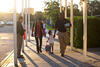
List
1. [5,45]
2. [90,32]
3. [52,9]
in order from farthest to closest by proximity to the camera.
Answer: [52,9] < [5,45] < [90,32]

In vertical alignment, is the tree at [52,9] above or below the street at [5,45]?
above

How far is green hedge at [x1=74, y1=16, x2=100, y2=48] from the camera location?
35.9 ft

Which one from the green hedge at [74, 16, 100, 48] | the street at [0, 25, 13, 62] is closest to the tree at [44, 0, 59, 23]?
the street at [0, 25, 13, 62]

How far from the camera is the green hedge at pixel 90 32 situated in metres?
10.9

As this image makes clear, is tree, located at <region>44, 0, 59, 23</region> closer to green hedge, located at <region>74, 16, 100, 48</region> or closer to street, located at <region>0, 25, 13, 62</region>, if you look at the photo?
street, located at <region>0, 25, 13, 62</region>

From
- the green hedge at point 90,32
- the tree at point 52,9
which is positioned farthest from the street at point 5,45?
the tree at point 52,9

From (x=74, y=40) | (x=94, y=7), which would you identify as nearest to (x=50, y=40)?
(x=74, y=40)

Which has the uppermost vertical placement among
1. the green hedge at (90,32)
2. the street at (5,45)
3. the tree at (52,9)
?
the tree at (52,9)

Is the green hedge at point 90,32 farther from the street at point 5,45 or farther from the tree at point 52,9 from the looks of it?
the tree at point 52,9

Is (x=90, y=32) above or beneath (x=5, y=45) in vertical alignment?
above

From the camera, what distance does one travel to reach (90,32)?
1111 cm

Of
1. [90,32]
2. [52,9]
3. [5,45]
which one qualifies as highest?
[52,9]

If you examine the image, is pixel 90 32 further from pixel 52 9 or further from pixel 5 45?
pixel 52 9

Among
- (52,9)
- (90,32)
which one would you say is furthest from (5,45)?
(52,9)
